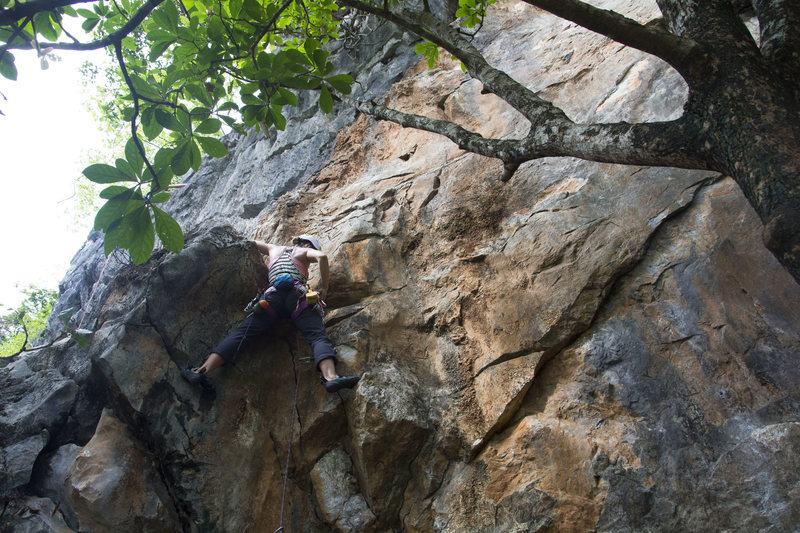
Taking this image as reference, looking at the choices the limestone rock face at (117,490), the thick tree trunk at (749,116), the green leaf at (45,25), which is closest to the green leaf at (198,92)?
the green leaf at (45,25)

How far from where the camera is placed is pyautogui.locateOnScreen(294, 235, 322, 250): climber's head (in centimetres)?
579

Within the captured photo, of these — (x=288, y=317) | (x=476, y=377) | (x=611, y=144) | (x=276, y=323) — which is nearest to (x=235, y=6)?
(x=611, y=144)

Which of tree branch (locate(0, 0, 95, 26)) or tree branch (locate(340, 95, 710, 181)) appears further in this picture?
tree branch (locate(340, 95, 710, 181))

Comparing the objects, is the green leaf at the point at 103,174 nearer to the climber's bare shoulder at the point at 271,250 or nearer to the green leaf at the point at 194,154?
the green leaf at the point at 194,154

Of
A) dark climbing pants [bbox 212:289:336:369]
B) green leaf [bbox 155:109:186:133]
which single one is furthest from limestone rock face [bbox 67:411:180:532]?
green leaf [bbox 155:109:186:133]

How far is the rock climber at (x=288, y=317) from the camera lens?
4531 mm

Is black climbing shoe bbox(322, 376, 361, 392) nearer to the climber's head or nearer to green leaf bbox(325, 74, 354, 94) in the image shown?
the climber's head

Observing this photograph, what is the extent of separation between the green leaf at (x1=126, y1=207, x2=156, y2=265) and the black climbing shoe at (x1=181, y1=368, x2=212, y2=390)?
7.97ft

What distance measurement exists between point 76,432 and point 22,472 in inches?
19.4

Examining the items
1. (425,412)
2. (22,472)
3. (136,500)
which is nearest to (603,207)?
(425,412)

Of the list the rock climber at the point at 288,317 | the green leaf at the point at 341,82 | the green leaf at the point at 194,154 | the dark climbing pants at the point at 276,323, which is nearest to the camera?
the green leaf at the point at 194,154

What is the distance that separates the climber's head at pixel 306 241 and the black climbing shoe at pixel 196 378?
6.23 feet

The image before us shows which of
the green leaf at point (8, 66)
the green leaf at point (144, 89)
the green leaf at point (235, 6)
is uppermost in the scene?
the green leaf at point (235, 6)

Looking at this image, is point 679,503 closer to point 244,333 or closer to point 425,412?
point 425,412
